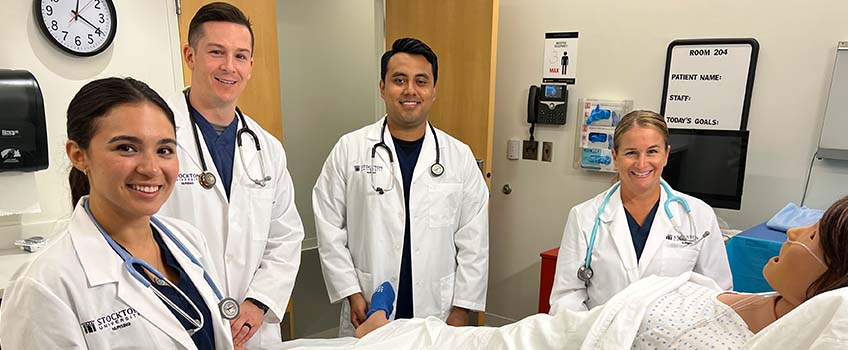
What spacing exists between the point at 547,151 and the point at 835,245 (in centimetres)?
194

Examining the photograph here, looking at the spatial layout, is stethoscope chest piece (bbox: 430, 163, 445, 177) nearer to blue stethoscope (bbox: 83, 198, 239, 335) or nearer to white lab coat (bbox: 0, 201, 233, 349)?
blue stethoscope (bbox: 83, 198, 239, 335)

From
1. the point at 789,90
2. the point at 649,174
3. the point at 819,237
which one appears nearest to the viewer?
the point at 819,237

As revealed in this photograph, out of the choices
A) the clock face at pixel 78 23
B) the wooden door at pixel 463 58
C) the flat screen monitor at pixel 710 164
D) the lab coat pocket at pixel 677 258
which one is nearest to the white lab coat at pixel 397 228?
the lab coat pocket at pixel 677 258

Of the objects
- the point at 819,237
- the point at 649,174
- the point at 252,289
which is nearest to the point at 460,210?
the point at 649,174

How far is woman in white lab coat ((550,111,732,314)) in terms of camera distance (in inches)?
63.7

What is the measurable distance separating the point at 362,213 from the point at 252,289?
489 mm

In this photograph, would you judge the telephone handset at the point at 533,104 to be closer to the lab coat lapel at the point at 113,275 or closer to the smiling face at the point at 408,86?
the smiling face at the point at 408,86

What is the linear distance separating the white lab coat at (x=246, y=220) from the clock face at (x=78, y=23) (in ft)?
2.94

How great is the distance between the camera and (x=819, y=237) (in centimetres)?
93

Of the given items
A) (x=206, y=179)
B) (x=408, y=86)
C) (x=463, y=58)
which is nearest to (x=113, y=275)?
(x=206, y=179)

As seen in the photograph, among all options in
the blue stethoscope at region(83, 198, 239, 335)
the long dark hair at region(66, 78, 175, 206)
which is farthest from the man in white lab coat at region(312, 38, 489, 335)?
the long dark hair at region(66, 78, 175, 206)

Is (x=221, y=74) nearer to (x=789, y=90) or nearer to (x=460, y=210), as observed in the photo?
(x=460, y=210)

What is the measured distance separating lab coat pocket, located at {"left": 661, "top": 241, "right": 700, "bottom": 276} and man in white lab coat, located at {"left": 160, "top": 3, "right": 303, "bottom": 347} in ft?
3.96

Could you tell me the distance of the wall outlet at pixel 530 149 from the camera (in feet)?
9.37
